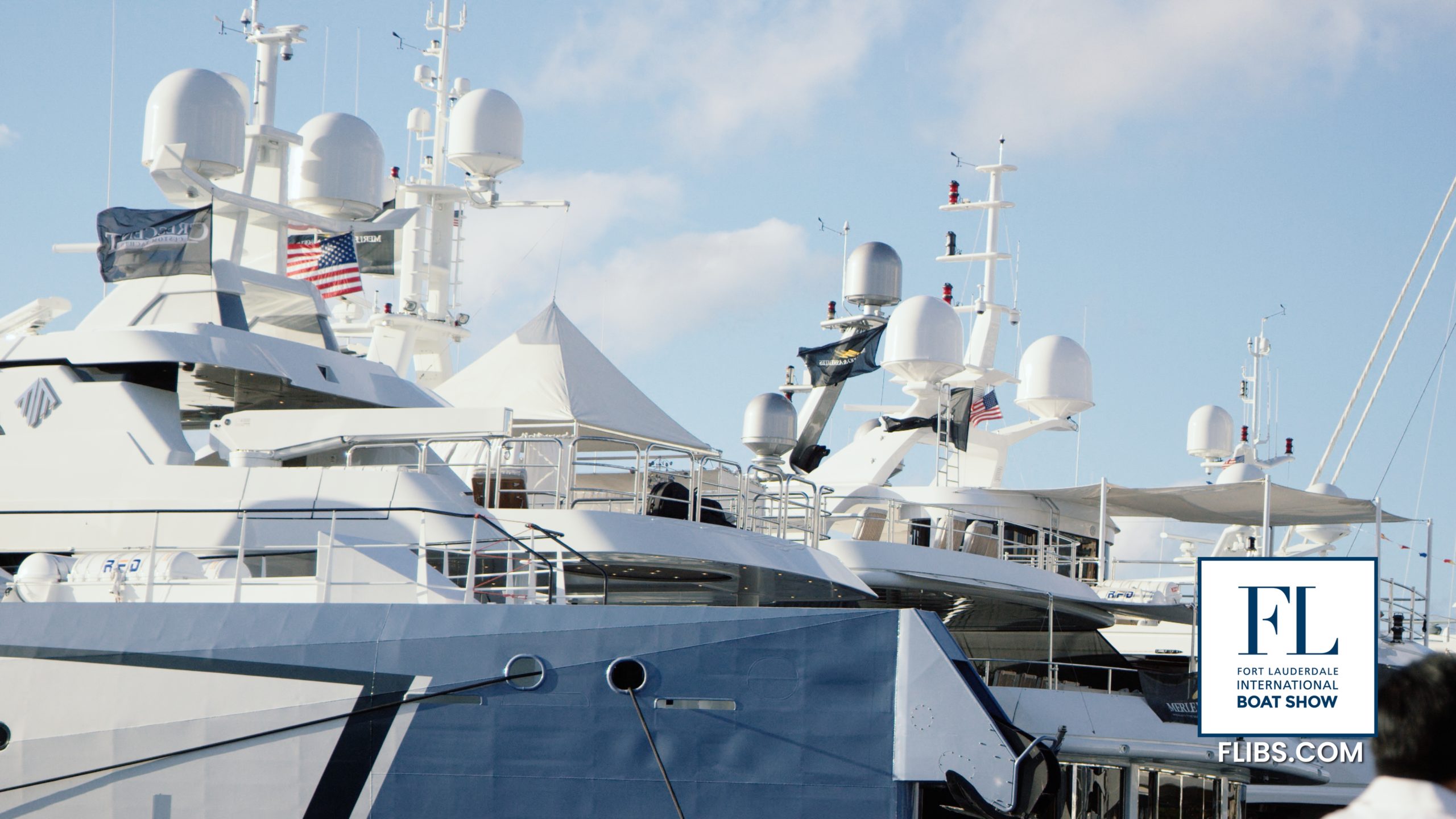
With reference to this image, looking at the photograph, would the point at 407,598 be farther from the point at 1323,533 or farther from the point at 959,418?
the point at 1323,533

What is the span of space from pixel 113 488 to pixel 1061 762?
9427 millimetres

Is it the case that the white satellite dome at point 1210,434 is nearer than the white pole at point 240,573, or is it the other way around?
the white pole at point 240,573

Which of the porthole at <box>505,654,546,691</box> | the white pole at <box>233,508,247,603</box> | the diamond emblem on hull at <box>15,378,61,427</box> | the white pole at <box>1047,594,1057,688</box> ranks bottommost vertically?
the white pole at <box>1047,594,1057,688</box>

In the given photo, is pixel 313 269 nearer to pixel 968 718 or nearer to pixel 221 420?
pixel 221 420

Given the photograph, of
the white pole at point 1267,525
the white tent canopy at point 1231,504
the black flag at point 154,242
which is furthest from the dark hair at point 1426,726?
the white tent canopy at point 1231,504

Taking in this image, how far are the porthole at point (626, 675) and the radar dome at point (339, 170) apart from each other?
35.6 ft

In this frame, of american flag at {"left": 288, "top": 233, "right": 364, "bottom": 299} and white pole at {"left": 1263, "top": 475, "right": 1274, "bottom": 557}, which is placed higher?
american flag at {"left": 288, "top": 233, "right": 364, "bottom": 299}

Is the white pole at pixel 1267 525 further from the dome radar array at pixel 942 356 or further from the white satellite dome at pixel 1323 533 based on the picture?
the white satellite dome at pixel 1323 533

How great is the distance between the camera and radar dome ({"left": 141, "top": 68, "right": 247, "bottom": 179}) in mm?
16688

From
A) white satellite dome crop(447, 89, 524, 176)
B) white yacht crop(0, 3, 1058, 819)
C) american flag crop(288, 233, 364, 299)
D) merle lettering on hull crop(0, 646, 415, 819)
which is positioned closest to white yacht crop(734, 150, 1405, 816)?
white yacht crop(0, 3, 1058, 819)

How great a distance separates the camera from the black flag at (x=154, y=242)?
53.5 ft

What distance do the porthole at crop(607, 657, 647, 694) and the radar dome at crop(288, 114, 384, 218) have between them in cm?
1084

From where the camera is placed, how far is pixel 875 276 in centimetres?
2606

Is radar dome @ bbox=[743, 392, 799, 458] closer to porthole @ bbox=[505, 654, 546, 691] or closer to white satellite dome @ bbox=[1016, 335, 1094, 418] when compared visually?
white satellite dome @ bbox=[1016, 335, 1094, 418]
